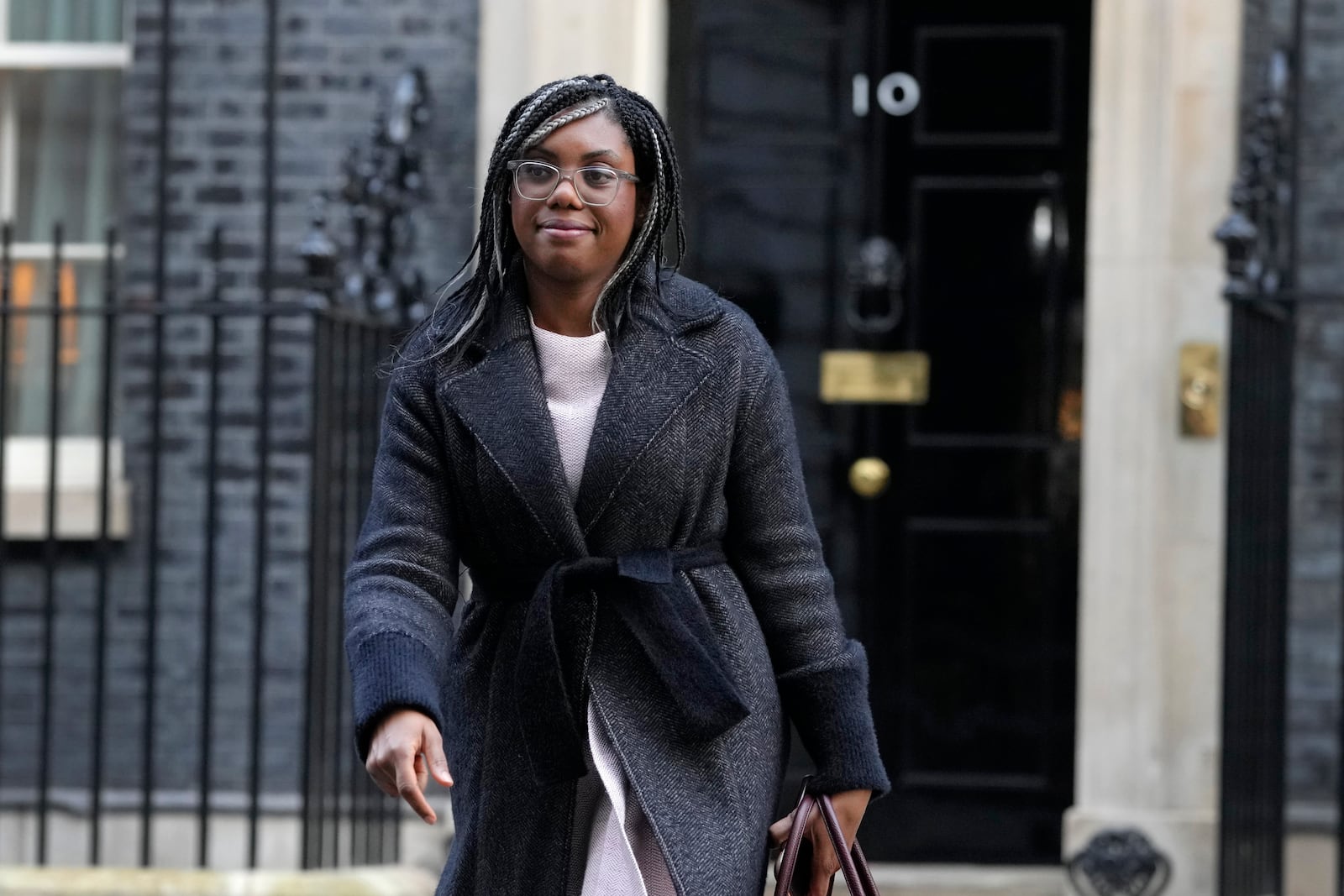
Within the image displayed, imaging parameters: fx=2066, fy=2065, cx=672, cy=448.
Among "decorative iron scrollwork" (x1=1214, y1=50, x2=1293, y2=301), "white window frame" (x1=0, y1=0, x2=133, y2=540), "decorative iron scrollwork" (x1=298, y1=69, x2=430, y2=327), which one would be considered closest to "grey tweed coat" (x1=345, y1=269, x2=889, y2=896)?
"decorative iron scrollwork" (x1=298, y1=69, x2=430, y2=327)

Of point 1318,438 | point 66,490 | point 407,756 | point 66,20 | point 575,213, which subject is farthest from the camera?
point 66,20

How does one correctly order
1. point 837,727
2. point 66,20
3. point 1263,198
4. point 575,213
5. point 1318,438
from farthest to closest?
point 66,20 < point 1318,438 < point 1263,198 < point 837,727 < point 575,213

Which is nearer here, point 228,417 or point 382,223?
point 382,223

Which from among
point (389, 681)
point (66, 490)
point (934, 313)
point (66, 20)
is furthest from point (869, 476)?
point (389, 681)

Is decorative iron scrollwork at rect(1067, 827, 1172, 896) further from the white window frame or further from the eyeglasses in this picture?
the eyeglasses

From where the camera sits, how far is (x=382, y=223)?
5418 mm

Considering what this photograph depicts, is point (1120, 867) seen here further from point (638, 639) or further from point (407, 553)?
point (407, 553)

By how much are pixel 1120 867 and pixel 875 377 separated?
150 centimetres

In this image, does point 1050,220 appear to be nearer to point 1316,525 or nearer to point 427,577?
point 1316,525

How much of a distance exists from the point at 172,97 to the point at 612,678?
3.84 m

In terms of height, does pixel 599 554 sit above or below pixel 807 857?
above

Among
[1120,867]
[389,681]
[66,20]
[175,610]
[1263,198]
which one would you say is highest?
[66,20]

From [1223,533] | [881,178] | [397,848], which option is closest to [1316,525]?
[1223,533]

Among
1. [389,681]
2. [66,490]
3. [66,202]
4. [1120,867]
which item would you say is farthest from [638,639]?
[66,202]
